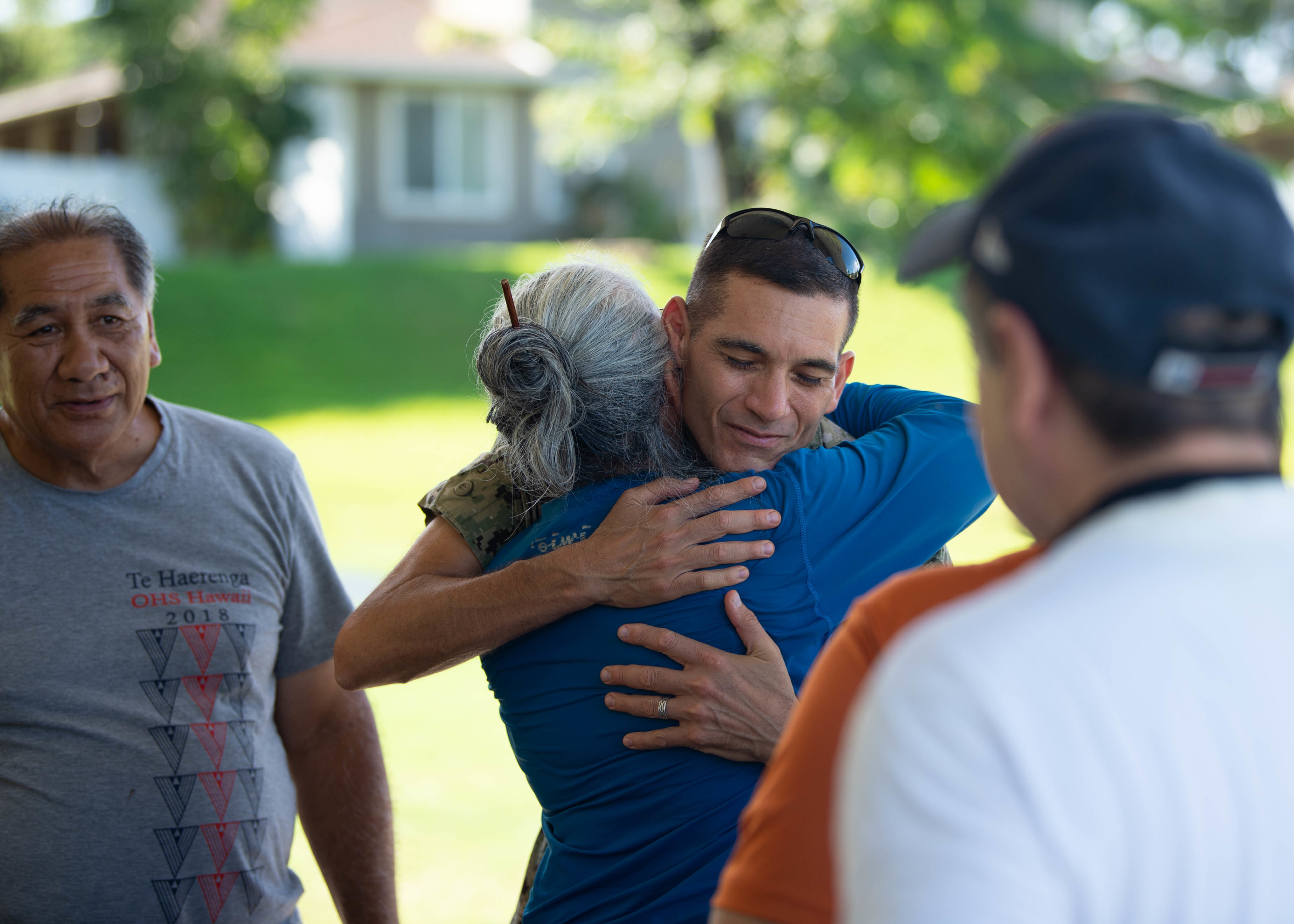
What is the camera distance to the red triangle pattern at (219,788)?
2.44 m

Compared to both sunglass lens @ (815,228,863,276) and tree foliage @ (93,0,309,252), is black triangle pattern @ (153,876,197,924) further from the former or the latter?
tree foliage @ (93,0,309,252)

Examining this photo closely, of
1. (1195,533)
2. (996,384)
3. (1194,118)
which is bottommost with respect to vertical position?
(1195,533)

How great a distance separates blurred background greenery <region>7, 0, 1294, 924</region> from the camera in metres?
9.12

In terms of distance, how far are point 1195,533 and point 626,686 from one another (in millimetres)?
1021

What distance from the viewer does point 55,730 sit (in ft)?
7.77

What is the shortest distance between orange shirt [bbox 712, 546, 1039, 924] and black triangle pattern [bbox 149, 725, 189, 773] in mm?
1709

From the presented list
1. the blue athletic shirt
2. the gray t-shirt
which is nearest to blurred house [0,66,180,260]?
the gray t-shirt

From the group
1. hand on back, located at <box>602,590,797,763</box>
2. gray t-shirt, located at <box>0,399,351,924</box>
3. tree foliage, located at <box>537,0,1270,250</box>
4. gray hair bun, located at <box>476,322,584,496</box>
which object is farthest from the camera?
tree foliage, located at <box>537,0,1270,250</box>

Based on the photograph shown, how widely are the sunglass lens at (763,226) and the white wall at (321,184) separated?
719 inches

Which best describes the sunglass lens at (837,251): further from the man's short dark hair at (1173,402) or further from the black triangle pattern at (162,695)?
the black triangle pattern at (162,695)

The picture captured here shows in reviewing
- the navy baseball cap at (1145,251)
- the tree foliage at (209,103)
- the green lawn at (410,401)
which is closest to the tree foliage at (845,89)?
the green lawn at (410,401)

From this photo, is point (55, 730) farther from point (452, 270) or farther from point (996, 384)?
point (452, 270)

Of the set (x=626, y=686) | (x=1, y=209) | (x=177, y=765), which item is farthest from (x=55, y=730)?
(x=626, y=686)

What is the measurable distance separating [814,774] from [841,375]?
4.29 feet
